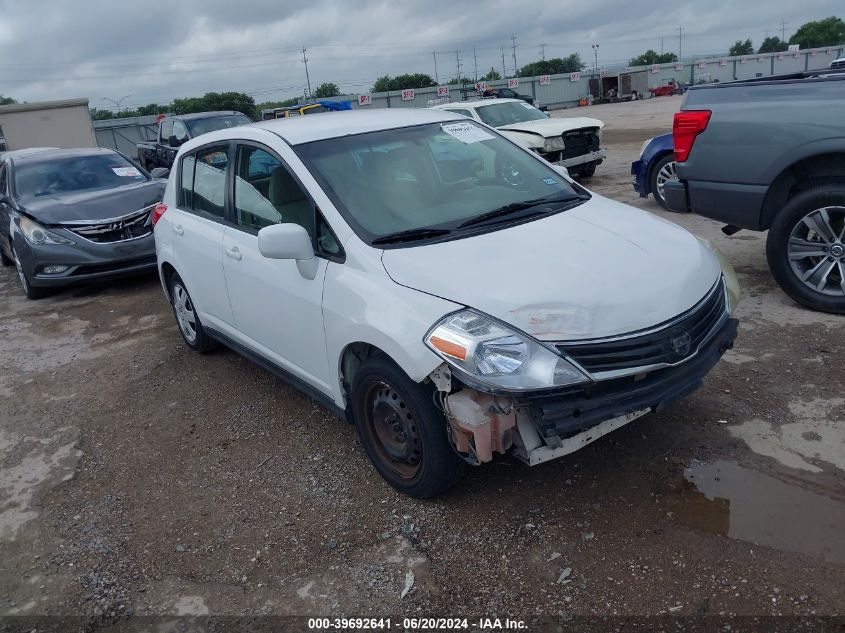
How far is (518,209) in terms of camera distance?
3.77 m

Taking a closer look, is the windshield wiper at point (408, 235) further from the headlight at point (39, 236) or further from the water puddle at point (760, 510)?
the headlight at point (39, 236)

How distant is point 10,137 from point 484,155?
59.7ft

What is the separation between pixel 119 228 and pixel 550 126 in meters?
7.59

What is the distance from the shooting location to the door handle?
425cm

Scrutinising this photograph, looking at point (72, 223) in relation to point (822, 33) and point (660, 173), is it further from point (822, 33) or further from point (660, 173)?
point (822, 33)

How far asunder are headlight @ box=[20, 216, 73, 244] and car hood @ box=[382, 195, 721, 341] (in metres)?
6.02

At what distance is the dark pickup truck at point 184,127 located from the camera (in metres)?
15.4

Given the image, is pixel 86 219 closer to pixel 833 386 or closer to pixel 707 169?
pixel 707 169

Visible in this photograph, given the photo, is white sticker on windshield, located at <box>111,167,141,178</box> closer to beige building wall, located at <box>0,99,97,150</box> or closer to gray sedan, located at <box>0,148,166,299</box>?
gray sedan, located at <box>0,148,166,299</box>

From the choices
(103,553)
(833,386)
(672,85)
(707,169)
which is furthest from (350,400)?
A: (672,85)

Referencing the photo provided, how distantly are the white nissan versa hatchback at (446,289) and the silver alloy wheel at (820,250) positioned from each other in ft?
5.65

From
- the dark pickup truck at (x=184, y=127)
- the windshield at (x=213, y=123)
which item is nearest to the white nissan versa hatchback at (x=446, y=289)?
the dark pickup truck at (x=184, y=127)

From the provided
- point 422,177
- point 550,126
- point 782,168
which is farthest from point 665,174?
point 422,177

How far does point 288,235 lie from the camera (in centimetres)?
339
